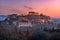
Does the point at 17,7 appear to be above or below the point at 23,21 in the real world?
above

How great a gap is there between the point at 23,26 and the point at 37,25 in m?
0.41

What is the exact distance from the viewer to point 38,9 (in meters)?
5.18

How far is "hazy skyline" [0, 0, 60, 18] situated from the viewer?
513cm

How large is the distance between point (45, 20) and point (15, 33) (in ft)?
3.10

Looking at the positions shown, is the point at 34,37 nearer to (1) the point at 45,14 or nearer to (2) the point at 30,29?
(2) the point at 30,29

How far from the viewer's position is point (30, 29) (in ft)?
16.4

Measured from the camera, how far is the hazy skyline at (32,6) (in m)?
5.13

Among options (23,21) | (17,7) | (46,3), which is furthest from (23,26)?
(46,3)

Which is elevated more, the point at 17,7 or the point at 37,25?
the point at 17,7

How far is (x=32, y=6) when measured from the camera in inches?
205

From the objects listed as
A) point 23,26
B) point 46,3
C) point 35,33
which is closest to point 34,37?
point 35,33

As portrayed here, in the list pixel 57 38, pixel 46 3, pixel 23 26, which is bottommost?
pixel 57 38

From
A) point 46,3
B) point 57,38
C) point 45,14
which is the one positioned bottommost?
point 57,38

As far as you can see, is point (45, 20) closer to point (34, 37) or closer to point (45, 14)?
point (45, 14)
